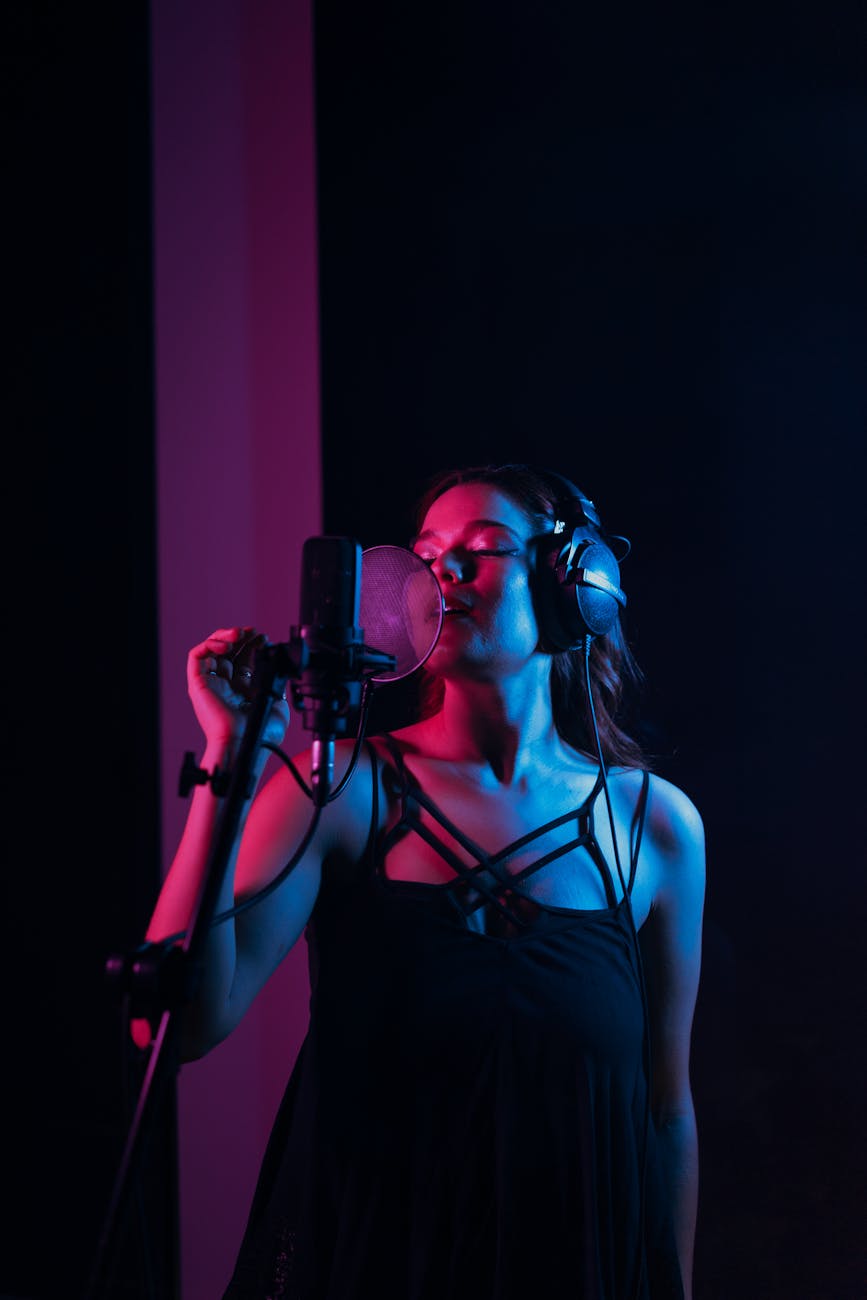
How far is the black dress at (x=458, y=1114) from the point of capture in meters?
1.12

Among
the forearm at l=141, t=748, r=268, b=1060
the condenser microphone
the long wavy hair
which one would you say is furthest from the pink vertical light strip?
the condenser microphone

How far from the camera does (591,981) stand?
120cm

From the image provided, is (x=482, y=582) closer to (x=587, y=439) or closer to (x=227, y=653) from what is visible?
(x=227, y=653)

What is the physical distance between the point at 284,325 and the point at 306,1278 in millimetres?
1663

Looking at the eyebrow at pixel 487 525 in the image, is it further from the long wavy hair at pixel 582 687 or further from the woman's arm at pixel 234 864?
the woman's arm at pixel 234 864

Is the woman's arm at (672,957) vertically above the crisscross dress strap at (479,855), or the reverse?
the crisscross dress strap at (479,855)

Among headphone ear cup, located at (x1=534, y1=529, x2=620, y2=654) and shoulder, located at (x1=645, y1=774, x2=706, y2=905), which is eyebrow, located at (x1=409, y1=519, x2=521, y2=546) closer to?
headphone ear cup, located at (x1=534, y1=529, x2=620, y2=654)

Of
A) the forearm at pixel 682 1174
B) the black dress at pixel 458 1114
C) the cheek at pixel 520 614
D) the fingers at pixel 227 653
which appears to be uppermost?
the cheek at pixel 520 614

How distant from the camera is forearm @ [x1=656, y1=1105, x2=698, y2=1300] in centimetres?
134

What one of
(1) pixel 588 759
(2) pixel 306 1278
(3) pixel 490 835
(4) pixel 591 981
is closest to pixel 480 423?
(1) pixel 588 759

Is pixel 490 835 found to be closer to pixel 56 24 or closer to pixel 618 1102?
pixel 618 1102

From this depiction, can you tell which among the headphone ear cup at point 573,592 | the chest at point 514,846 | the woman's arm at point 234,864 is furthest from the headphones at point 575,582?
the woman's arm at point 234,864

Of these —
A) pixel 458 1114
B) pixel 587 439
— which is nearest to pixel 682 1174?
pixel 458 1114

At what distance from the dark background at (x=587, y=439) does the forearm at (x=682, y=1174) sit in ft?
1.15
